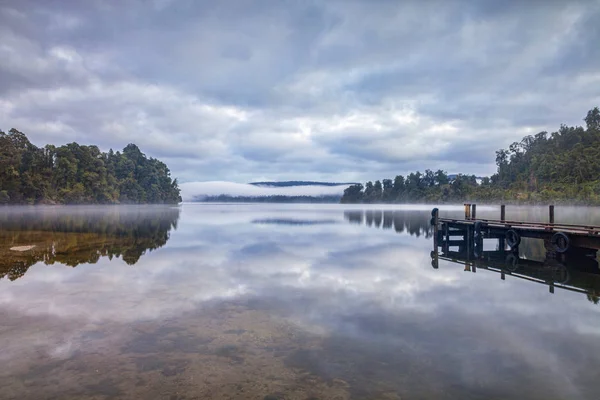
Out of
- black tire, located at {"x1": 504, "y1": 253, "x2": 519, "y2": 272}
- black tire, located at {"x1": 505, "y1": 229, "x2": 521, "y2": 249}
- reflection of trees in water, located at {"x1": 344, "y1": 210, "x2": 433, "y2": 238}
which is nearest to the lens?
black tire, located at {"x1": 504, "y1": 253, "x2": 519, "y2": 272}

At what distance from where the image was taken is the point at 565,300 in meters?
13.1

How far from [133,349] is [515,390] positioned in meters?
7.39

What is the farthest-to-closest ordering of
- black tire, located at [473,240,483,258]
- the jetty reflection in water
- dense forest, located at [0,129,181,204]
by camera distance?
dense forest, located at [0,129,181,204], black tire, located at [473,240,483,258], the jetty reflection in water

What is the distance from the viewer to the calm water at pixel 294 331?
667cm

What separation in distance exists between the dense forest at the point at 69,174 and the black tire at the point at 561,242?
112 metres

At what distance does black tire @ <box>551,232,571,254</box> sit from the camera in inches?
798

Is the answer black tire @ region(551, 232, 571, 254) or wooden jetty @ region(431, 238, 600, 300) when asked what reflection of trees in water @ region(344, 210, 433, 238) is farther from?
black tire @ region(551, 232, 571, 254)

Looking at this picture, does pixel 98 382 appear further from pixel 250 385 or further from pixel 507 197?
pixel 507 197

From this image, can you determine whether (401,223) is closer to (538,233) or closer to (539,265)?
(538,233)

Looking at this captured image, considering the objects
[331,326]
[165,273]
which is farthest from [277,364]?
[165,273]

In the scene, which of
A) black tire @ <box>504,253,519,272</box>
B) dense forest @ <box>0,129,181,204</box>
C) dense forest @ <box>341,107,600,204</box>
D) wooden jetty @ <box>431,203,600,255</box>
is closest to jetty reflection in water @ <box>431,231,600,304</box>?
black tire @ <box>504,253,519,272</box>

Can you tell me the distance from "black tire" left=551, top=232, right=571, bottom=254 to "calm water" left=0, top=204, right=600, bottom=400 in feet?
5.09

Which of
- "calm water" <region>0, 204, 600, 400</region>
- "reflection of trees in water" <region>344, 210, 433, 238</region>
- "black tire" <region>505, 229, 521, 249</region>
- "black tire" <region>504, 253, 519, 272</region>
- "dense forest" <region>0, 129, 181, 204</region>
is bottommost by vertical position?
"reflection of trees in water" <region>344, 210, 433, 238</region>

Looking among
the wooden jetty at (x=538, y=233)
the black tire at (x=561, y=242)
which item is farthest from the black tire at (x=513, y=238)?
the black tire at (x=561, y=242)
